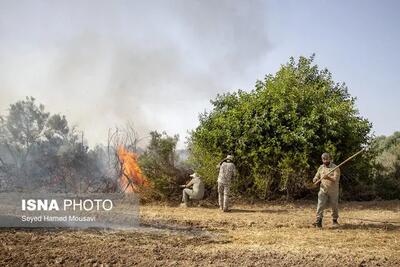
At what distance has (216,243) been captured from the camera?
9625 millimetres

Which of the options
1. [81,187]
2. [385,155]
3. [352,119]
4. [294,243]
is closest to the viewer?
[294,243]

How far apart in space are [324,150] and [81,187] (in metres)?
9.51

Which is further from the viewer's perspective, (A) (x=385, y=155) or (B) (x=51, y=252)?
(A) (x=385, y=155)

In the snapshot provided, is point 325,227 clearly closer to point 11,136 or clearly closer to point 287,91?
point 287,91

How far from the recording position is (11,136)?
96.3 feet

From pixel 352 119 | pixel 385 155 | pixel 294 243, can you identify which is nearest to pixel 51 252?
pixel 294 243

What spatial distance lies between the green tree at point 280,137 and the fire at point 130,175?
221 centimetres

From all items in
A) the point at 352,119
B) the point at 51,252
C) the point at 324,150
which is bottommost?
the point at 51,252

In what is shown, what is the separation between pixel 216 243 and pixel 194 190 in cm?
656

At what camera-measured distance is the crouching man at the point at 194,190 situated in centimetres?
1612

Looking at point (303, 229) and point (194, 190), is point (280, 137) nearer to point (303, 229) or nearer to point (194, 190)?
point (194, 190)

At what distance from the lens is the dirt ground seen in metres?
8.00

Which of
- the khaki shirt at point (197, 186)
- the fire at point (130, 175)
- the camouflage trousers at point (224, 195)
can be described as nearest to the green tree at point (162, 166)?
the fire at point (130, 175)

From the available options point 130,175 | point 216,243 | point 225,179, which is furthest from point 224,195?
point 216,243
